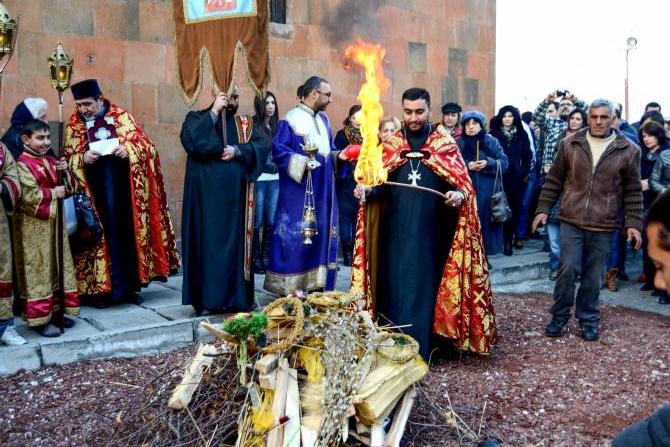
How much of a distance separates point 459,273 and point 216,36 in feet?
9.90

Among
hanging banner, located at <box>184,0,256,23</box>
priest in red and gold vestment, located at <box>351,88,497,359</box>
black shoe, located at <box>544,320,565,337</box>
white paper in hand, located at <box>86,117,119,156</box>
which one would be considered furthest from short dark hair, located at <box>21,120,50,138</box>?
black shoe, located at <box>544,320,565,337</box>

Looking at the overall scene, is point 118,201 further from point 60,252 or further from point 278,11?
point 278,11

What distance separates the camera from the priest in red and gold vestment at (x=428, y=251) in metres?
5.63

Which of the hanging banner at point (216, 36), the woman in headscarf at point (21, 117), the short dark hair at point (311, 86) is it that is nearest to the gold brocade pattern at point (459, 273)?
the short dark hair at point (311, 86)

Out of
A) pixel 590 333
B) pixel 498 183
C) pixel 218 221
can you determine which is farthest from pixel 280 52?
pixel 590 333

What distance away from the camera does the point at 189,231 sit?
645 centimetres

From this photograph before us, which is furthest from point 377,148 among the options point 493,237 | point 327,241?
point 493,237

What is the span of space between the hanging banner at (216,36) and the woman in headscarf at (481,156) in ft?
11.6

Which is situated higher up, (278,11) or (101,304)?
(278,11)

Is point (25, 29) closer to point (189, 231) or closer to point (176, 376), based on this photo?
point (189, 231)

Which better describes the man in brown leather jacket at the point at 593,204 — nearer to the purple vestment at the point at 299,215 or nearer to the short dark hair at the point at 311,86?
the purple vestment at the point at 299,215

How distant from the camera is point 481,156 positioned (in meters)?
9.06

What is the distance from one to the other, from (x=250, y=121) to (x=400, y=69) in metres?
5.04

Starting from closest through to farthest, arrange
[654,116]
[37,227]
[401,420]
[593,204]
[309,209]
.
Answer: [401,420] → [37,227] → [593,204] → [309,209] → [654,116]
